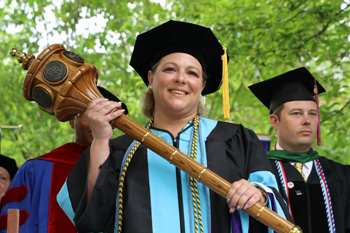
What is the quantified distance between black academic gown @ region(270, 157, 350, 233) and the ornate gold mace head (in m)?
1.90

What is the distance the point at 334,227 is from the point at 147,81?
6.15 feet

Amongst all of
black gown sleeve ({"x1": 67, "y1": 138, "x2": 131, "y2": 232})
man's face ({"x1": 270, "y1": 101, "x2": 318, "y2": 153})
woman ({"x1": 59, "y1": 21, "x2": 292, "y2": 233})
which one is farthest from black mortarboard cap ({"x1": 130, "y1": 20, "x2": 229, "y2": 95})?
man's face ({"x1": 270, "y1": 101, "x2": 318, "y2": 153})

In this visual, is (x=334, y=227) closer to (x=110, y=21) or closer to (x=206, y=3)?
(x=206, y=3)

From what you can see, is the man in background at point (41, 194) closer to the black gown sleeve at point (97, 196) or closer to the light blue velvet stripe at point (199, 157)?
the black gown sleeve at point (97, 196)

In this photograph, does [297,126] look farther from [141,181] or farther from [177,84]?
[141,181]

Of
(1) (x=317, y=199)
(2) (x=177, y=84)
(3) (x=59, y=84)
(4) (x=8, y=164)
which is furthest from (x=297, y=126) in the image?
(4) (x=8, y=164)

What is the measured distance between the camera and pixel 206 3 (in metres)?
7.89

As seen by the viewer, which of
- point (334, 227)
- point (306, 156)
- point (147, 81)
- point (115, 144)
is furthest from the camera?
point (306, 156)

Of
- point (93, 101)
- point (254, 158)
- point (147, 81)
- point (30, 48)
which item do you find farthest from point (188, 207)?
point (30, 48)

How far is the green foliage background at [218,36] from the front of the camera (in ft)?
22.2

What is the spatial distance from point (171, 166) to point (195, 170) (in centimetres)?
28

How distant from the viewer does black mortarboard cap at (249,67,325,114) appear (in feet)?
14.3

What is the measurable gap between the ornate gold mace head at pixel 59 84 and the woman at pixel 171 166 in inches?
4.0

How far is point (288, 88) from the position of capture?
14.5 ft
